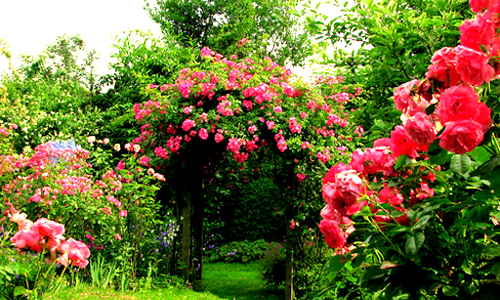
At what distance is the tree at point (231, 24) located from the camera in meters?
15.9

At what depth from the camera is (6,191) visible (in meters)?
5.54

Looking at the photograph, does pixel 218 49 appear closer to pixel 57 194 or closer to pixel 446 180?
pixel 57 194

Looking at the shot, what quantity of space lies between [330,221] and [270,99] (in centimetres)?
441

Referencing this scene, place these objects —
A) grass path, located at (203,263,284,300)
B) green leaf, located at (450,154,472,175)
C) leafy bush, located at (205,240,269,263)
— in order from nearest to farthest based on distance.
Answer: green leaf, located at (450,154,472,175), grass path, located at (203,263,284,300), leafy bush, located at (205,240,269,263)

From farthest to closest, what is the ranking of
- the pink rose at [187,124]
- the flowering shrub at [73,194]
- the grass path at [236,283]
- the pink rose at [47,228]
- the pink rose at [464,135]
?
the grass path at [236,283], the pink rose at [187,124], the flowering shrub at [73,194], the pink rose at [47,228], the pink rose at [464,135]

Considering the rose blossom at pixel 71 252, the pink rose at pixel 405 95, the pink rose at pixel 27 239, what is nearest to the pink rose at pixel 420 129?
the pink rose at pixel 405 95

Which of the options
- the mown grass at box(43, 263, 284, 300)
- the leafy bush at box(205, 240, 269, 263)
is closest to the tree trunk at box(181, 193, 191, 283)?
the mown grass at box(43, 263, 284, 300)

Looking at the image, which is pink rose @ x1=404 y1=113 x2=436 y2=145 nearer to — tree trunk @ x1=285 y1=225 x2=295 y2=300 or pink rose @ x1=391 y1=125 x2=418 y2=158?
pink rose @ x1=391 y1=125 x2=418 y2=158

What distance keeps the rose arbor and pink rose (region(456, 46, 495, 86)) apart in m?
4.43

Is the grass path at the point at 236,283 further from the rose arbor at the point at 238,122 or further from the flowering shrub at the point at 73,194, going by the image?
the flowering shrub at the point at 73,194

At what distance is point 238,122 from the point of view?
19.3ft

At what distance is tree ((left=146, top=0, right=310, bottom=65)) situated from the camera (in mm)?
15852

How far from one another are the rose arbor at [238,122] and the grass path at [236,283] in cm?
70

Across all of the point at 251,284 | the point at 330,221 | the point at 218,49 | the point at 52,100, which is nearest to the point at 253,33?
the point at 218,49
